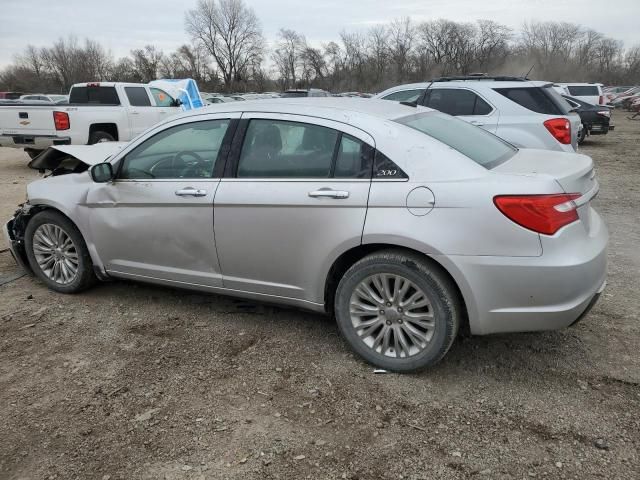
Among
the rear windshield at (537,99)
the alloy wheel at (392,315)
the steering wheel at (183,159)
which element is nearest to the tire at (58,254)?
the steering wheel at (183,159)

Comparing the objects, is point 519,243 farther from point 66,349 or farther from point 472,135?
point 66,349

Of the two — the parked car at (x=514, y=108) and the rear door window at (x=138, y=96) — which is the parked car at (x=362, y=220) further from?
the rear door window at (x=138, y=96)

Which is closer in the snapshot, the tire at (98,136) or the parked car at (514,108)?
the parked car at (514,108)

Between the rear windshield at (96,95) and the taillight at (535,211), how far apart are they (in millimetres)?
11555

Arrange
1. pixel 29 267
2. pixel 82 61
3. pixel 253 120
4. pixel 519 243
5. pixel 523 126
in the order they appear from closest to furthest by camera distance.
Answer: pixel 519 243 < pixel 253 120 < pixel 29 267 < pixel 523 126 < pixel 82 61

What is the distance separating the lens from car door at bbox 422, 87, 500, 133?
293 inches

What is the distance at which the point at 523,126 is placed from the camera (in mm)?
7238

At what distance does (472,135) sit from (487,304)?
4.36 ft

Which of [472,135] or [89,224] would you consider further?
[89,224]

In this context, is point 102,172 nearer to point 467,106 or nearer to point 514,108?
point 467,106

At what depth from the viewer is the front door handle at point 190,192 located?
3619mm

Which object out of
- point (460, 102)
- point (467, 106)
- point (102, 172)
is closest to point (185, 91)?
point (460, 102)

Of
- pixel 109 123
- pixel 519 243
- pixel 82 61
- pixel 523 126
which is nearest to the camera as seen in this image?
pixel 519 243

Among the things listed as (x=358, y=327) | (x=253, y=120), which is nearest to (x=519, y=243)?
(x=358, y=327)
